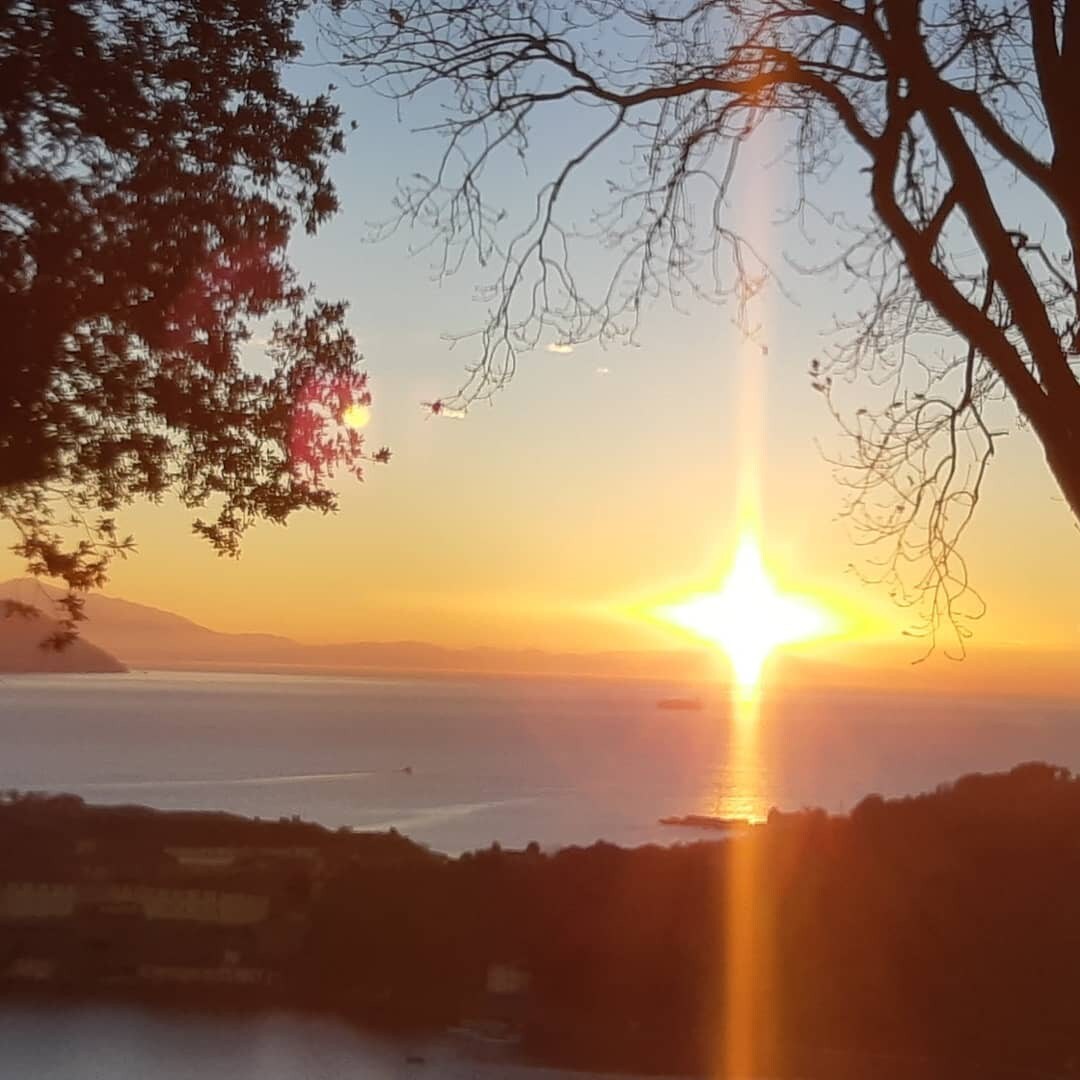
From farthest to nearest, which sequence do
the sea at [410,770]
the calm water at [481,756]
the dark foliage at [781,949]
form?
the calm water at [481,756] → the dark foliage at [781,949] → the sea at [410,770]

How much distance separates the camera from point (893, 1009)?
5559 mm

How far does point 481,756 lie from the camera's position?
5156 cm

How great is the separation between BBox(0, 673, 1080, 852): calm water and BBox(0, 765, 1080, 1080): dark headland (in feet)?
3.97

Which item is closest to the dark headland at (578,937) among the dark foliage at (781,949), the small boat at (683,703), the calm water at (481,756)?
the dark foliage at (781,949)

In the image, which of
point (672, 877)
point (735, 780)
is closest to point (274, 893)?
point (672, 877)

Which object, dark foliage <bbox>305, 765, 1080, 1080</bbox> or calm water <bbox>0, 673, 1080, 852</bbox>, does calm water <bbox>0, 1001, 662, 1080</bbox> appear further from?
calm water <bbox>0, 673, 1080, 852</bbox>

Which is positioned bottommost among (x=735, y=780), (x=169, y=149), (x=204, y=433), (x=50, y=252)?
(x=735, y=780)

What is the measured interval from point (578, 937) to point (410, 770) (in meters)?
37.2

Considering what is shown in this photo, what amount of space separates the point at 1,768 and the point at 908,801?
1168 inches

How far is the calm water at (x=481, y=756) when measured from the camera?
2861cm

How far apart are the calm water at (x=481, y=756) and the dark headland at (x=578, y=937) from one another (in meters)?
1.21

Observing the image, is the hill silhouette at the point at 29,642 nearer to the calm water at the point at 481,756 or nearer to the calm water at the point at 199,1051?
the calm water at the point at 481,756

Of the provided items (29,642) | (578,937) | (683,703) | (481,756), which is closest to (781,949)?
(578,937)

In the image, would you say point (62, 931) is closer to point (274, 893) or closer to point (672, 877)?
point (274, 893)
